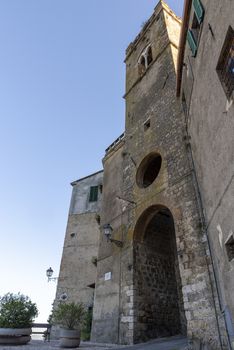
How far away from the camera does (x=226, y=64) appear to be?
4.84m

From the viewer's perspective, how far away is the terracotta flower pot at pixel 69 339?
297 inches

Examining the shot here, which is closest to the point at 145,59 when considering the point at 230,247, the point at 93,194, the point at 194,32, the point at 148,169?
the point at 148,169

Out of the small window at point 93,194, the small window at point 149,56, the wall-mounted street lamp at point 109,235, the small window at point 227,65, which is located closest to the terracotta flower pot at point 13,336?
the wall-mounted street lamp at point 109,235

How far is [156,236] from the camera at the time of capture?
10.1m

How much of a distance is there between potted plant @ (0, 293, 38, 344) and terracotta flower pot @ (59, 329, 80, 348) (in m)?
1.82

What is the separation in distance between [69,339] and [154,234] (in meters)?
4.43

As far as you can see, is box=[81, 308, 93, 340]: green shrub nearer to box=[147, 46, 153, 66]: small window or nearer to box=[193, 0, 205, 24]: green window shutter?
box=[193, 0, 205, 24]: green window shutter

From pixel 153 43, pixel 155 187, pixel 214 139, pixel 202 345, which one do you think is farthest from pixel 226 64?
pixel 153 43

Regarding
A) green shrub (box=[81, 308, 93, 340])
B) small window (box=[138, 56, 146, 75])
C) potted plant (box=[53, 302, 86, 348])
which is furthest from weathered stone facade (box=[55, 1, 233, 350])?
green shrub (box=[81, 308, 93, 340])

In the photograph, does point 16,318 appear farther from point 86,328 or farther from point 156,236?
point 156,236

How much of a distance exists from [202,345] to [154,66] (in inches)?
447

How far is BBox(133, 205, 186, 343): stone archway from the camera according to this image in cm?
838

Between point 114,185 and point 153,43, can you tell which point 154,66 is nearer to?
point 153,43

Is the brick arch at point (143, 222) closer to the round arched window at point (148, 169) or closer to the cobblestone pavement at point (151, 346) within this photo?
the round arched window at point (148, 169)
